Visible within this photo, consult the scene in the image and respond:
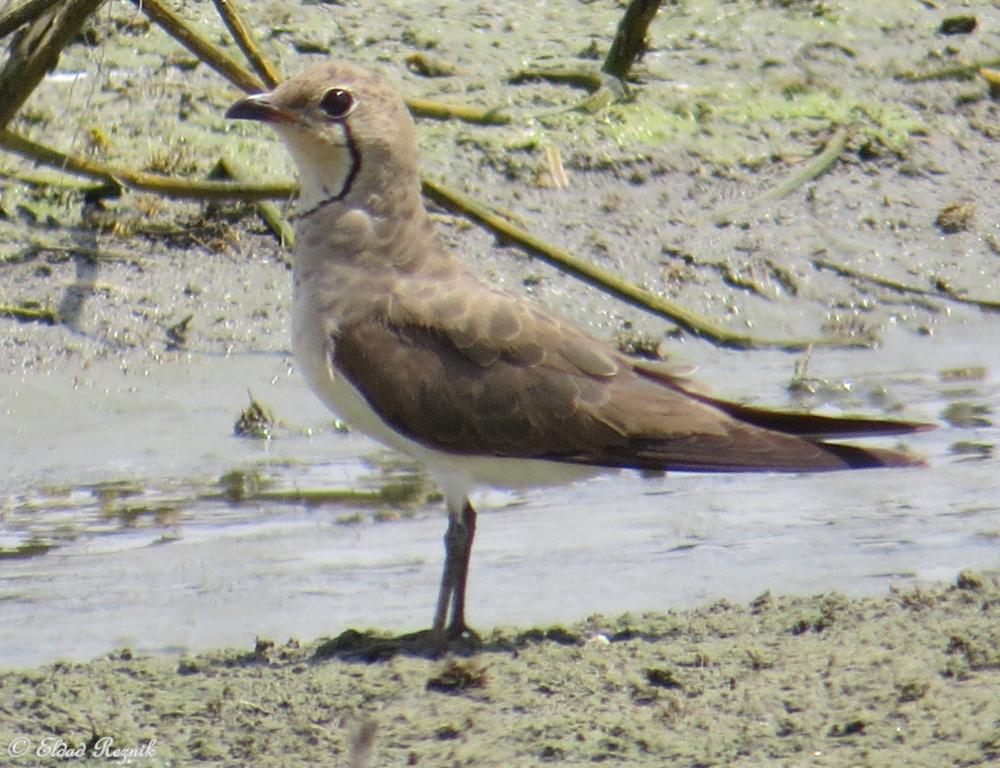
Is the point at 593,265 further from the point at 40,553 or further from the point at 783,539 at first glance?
the point at 40,553

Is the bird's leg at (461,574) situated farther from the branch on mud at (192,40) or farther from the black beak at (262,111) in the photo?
the branch on mud at (192,40)

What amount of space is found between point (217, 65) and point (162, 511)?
1.66 meters

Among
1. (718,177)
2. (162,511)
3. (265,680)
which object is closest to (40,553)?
(162,511)

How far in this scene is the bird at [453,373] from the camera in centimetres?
510

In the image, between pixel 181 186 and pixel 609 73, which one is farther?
pixel 609 73

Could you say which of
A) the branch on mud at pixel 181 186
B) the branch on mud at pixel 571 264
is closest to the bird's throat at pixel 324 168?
the branch on mud at pixel 181 186

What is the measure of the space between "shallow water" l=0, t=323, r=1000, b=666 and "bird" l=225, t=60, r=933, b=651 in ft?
1.60

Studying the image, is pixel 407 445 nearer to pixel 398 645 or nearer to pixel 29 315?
pixel 398 645

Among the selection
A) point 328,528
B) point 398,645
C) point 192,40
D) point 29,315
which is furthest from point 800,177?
point 398,645

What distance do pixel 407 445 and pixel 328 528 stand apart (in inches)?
40.1

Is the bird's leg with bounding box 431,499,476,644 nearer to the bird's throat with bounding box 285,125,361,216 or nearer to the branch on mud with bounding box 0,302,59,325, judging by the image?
the bird's throat with bounding box 285,125,361,216

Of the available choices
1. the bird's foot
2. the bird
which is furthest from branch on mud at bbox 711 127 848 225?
the bird's foot

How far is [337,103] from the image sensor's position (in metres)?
5.26

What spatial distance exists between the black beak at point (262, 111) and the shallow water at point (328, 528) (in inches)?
51.4
